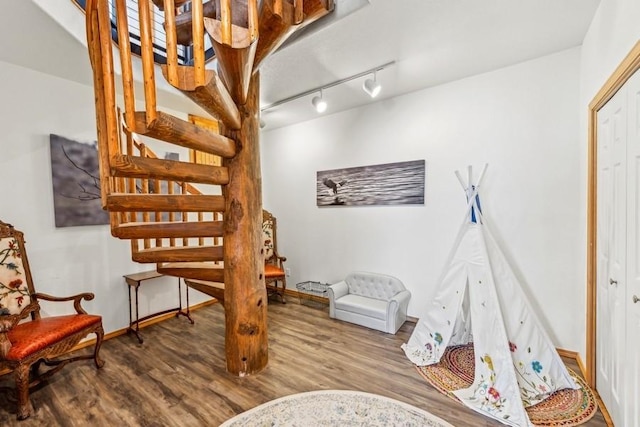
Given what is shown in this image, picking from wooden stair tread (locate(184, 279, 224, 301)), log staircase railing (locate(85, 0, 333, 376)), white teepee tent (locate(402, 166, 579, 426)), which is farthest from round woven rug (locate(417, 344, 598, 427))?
wooden stair tread (locate(184, 279, 224, 301))

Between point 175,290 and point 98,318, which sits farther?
point 175,290

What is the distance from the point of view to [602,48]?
190 cm

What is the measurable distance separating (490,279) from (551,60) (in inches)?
82.2

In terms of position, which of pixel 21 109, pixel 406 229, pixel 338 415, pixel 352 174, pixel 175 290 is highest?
pixel 21 109

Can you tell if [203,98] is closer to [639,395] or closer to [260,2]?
[260,2]

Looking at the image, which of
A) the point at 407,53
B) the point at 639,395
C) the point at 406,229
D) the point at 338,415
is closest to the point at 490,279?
the point at 639,395

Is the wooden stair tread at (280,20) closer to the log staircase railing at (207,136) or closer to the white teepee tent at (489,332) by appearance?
the log staircase railing at (207,136)

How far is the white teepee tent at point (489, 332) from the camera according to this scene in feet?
6.62

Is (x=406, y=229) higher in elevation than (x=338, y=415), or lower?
higher

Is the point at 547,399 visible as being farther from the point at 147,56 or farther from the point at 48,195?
the point at 48,195

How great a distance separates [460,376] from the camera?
2324mm

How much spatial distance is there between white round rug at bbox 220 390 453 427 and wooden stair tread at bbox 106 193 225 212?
152cm

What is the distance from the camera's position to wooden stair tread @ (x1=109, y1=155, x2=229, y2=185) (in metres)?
1.59

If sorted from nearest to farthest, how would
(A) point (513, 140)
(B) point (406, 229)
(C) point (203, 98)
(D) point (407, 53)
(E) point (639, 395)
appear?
(E) point (639, 395) < (C) point (203, 98) < (D) point (407, 53) < (A) point (513, 140) < (B) point (406, 229)
